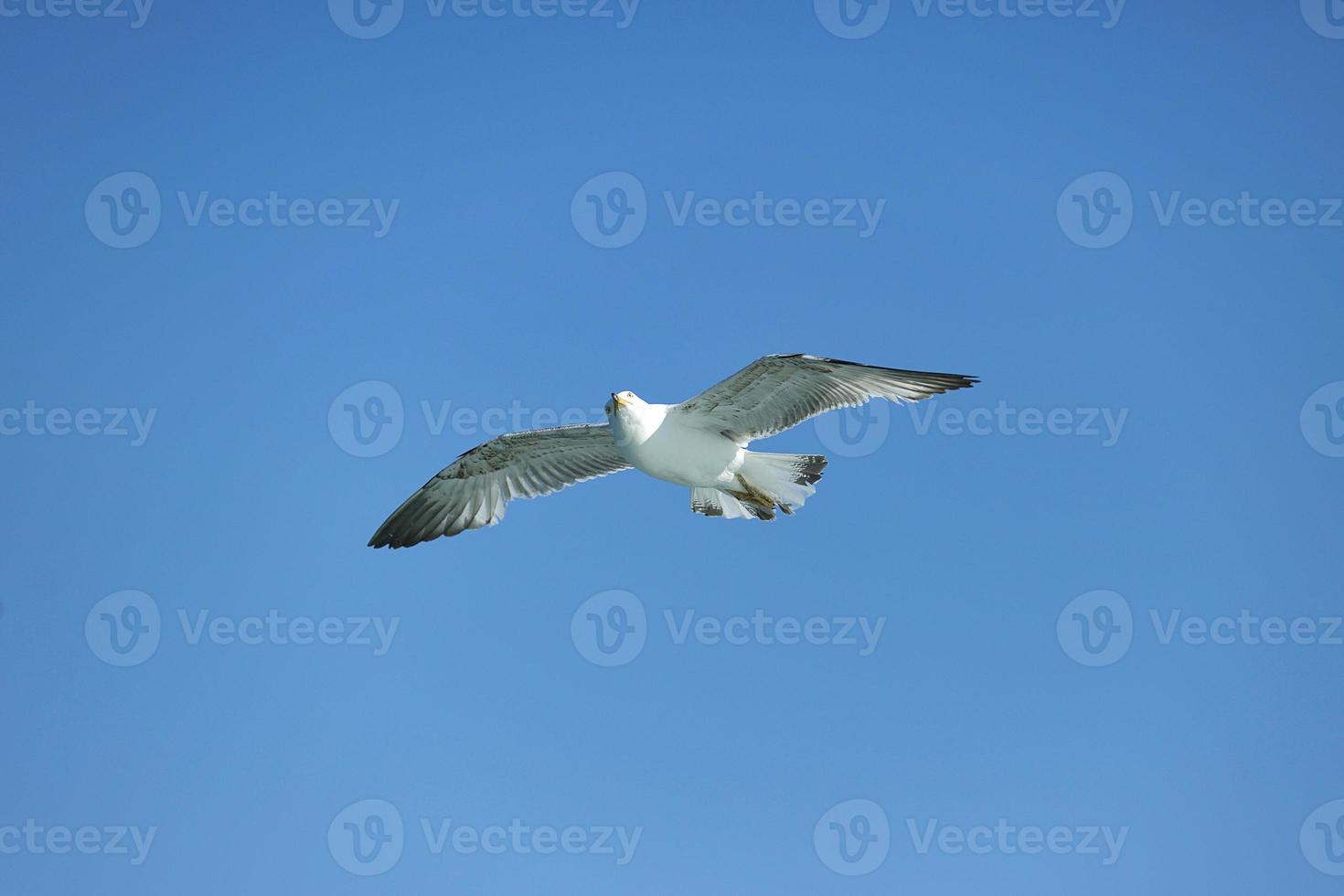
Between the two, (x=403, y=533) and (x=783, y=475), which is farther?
(x=403, y=533)

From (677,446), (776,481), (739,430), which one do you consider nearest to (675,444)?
(677,446)

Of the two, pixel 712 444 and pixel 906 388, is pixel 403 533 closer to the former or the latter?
pixel 712 444

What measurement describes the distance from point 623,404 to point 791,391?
3.80 feet

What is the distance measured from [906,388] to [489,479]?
354 cm

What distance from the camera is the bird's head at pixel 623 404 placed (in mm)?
8227

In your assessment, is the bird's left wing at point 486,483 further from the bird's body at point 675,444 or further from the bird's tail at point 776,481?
the bird's tail at point 776,481

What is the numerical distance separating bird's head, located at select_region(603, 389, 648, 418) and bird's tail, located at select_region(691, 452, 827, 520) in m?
0.88

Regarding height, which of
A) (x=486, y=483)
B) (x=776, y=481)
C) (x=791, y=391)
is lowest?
(x=776, y=481)

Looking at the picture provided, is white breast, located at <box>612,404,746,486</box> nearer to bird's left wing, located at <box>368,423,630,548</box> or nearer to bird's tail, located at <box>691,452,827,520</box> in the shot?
bird's tail, located at <box>691,452,827,520</box>

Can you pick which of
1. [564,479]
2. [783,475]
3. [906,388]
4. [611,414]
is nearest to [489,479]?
[564,479]

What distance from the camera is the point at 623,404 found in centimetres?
823

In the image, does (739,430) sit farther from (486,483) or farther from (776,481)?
(486,483)

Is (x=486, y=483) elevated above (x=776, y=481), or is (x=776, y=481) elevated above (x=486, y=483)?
(x=486, y=483)

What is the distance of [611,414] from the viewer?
834 cm
